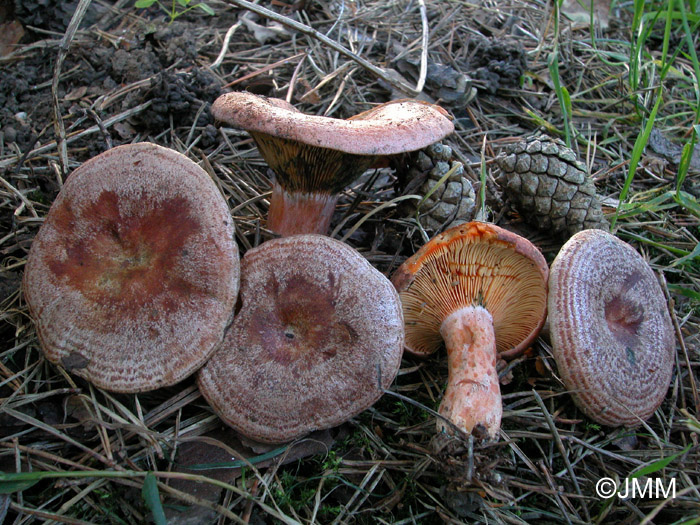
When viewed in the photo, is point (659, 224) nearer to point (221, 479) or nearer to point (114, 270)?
point (221, 479)

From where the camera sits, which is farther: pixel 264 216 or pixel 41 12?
pixel 41 12

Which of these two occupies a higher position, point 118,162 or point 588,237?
point 118,162

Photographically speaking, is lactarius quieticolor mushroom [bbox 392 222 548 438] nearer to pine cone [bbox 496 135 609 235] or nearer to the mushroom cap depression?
the mushroom cap depression

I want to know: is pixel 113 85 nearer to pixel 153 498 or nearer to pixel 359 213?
pixel 359 213

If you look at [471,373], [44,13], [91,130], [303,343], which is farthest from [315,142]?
[44,13]

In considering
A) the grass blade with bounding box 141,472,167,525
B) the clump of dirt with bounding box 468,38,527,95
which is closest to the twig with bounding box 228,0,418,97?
the clump of dirt with bounding box 468,38,527,95

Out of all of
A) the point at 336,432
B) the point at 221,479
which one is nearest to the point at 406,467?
the point at 336,432
